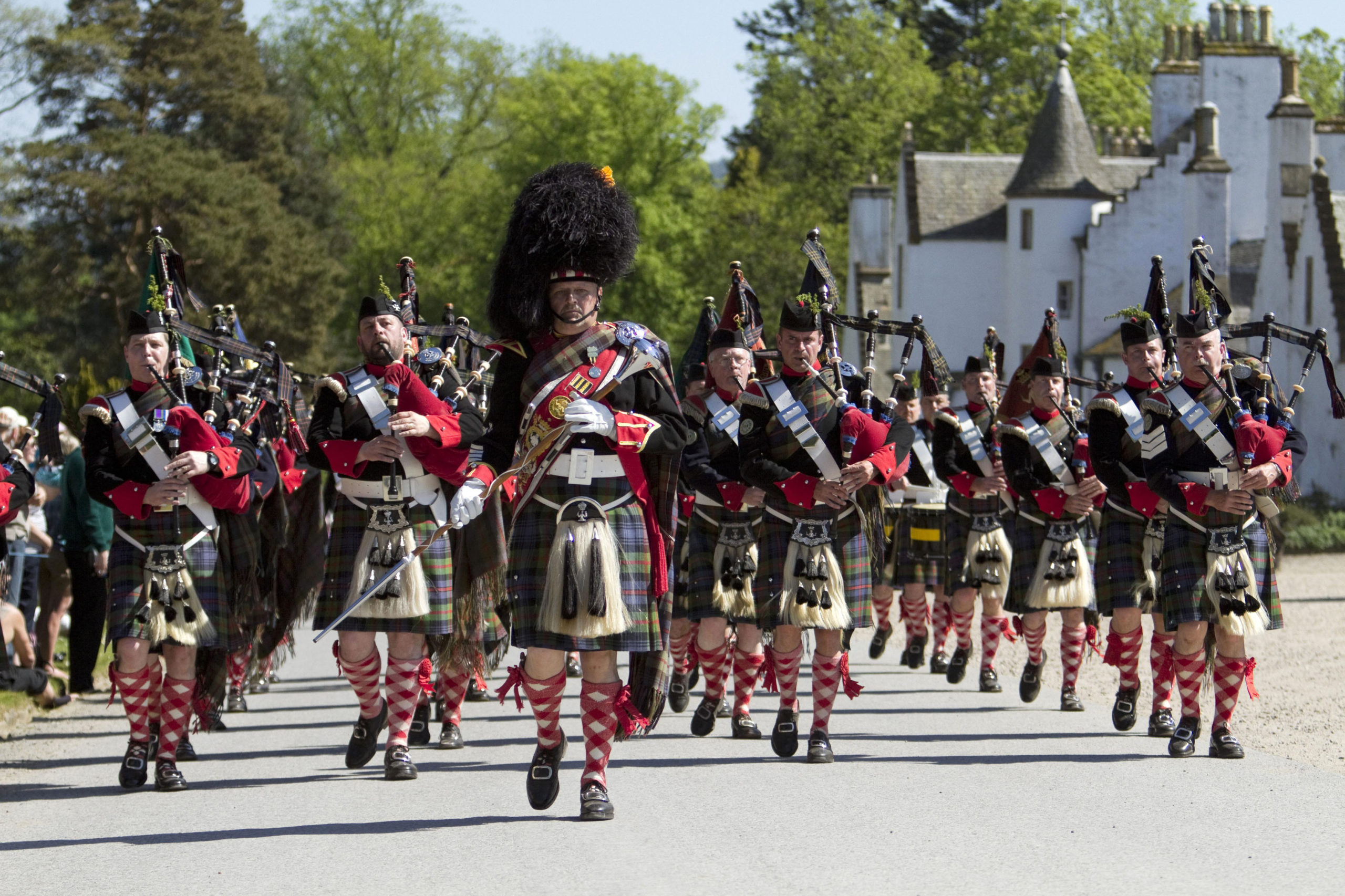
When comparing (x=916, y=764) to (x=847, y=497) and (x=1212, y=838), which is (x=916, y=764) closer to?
(x=847, y=497)

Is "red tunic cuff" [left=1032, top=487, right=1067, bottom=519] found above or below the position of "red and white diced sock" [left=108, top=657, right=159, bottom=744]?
above

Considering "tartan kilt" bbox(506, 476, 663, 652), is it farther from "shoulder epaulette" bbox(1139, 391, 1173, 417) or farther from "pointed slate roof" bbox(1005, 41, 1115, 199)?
"pointed slate roof" bbox(1005, 41, 1115, 199)

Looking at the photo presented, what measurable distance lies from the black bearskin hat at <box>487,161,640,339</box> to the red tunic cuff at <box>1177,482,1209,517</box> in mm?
3022

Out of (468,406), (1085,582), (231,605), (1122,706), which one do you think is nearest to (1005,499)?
Answer: (1085,582)

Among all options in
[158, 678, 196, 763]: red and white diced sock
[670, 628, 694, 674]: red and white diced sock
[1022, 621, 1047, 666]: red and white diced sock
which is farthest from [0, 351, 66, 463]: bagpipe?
[1022, 621, 1047, 666]: red and white diced sock

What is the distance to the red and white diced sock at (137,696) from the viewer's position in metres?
→ 8.64

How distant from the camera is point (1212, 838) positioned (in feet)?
23.0

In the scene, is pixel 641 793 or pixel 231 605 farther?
pixel 231 605

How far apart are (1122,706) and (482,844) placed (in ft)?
14.5

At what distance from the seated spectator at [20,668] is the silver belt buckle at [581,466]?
4210mm

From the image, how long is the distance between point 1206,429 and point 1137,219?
38.7 m

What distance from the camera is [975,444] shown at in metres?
12.3

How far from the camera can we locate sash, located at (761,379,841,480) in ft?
29.9

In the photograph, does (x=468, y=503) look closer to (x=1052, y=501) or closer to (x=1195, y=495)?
(x=1195, y=495)
